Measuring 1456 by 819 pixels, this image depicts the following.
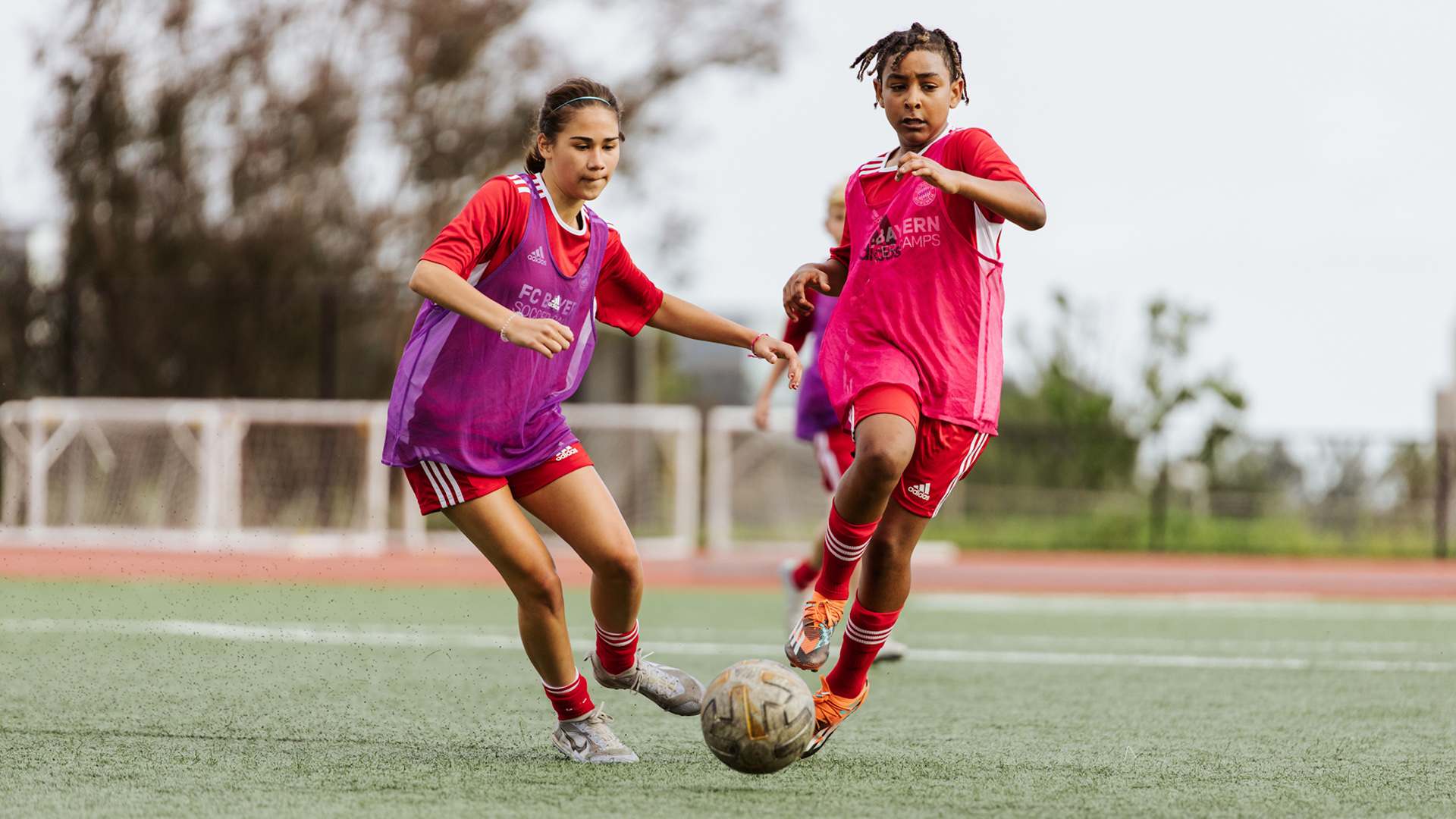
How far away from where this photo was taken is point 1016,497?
16.5m

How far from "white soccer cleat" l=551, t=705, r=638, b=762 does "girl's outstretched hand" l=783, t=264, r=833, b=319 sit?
1314 millimetres

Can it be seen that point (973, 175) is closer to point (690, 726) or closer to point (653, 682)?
point (653, 682)

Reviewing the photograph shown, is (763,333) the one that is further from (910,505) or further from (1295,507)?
(1295,507)

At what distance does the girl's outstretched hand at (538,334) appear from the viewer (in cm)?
346

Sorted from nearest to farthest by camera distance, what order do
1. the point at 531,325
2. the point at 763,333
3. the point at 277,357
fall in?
the point at 531,325, the point at 763,333, the point at 277,357

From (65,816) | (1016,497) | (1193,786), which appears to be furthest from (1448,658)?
(1016,497)

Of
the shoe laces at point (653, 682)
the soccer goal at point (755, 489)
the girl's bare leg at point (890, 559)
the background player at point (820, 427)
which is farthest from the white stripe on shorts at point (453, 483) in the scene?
the soccer goal at point (755, 489)

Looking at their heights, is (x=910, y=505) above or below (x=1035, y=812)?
above

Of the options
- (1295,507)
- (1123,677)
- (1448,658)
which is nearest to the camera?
(1123,677)

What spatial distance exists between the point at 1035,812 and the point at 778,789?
657mm

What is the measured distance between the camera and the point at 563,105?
395 cm

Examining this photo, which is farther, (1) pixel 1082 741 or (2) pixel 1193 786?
(1) pixel 1082 741

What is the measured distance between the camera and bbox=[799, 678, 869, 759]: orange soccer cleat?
387 cm

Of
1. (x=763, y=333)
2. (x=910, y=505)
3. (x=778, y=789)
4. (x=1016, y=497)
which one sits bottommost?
(x=1016, y=497)
